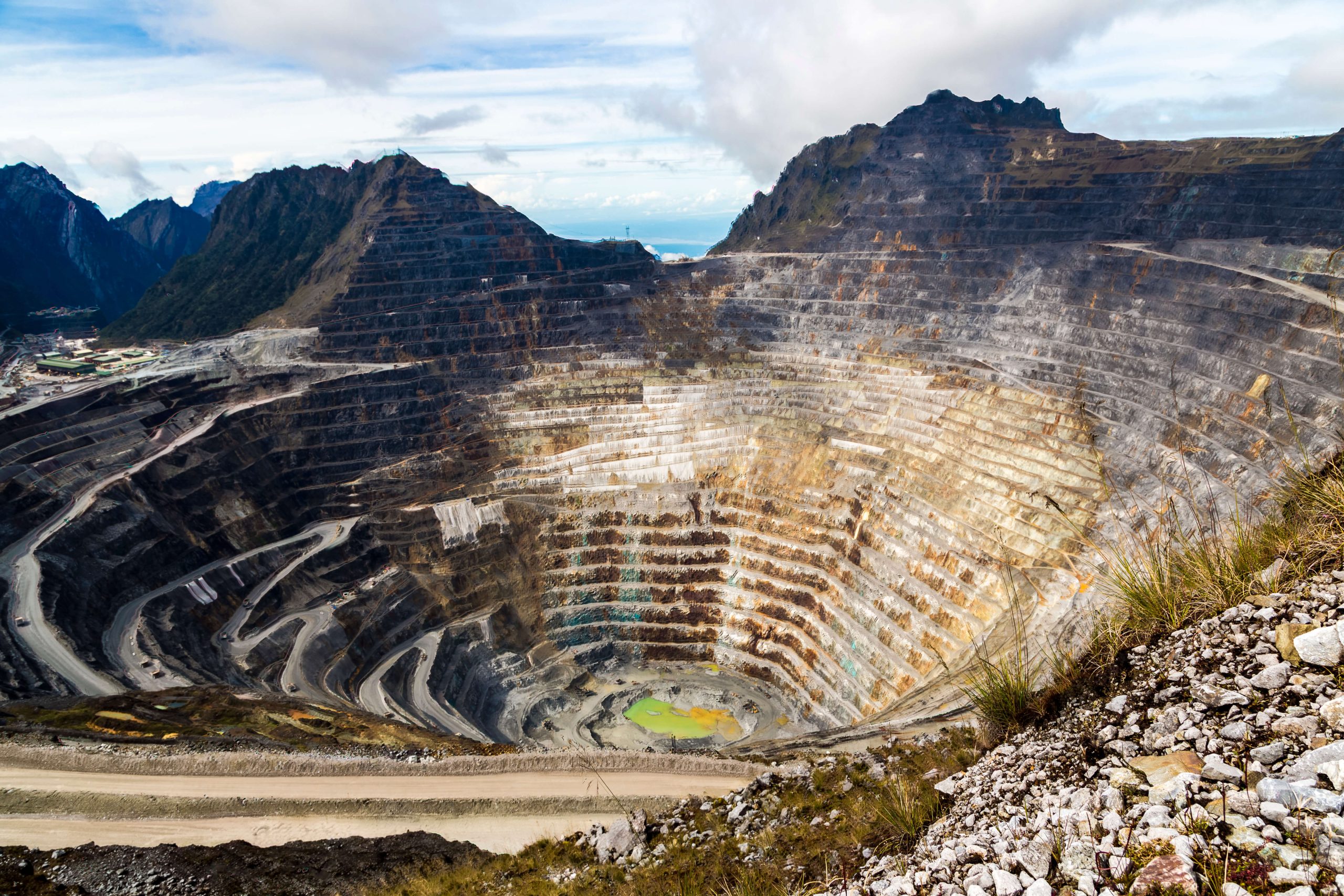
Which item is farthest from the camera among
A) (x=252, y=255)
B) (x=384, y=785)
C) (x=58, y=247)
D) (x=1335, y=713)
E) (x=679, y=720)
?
(x=58, y=247)

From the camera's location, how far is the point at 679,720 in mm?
59688

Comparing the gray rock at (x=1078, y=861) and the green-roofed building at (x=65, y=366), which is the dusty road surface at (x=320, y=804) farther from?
the green-roofed building at (x=65, y=366)

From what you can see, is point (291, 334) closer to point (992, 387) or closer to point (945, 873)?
point (992, 387)

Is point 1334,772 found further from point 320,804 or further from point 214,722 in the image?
point 214,722

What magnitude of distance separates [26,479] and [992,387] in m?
87.8

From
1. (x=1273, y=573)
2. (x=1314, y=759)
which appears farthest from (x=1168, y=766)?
(x=1273, y=573)

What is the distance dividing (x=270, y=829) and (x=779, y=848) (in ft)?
72.4

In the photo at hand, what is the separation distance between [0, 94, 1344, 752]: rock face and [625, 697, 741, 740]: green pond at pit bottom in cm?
144

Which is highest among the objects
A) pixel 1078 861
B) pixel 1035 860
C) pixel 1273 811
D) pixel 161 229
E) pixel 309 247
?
pixel 161 229

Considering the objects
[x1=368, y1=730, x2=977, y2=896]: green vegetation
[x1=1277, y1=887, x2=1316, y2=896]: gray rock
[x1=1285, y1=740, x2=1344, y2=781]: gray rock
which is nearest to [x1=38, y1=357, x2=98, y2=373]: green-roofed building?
[x1=368, y1=730, x2=977, y2=896]: green vegetation

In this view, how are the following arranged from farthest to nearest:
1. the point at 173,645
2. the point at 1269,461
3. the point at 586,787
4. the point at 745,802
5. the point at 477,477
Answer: the point at 477,477
the point at 173,645
the point at 1269,461
the point at 586,787
the point at 745,802

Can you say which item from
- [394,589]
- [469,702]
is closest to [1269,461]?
[469,702]

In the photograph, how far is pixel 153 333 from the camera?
108312 millimetres

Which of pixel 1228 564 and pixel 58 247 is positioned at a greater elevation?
pixel 58 247
